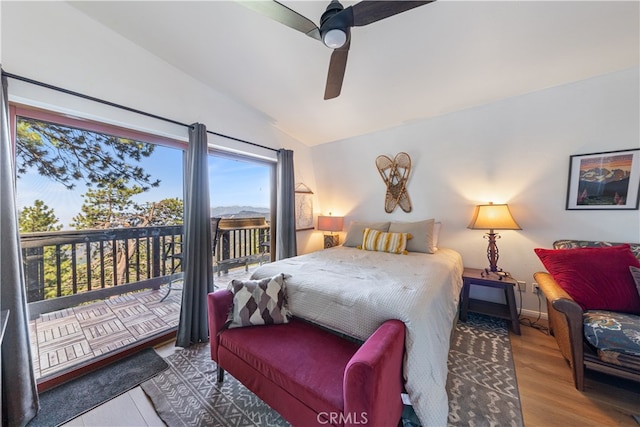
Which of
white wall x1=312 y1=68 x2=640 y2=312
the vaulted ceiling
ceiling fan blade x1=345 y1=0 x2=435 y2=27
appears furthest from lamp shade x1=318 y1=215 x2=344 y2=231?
ceiling fan blade x1=345 y1=0 x2=435 y2=27

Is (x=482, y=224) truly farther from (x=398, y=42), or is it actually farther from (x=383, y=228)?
(x=398, y=42)

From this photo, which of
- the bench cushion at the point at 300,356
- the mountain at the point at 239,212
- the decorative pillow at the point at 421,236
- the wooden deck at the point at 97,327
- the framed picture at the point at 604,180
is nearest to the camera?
the bench cushion at the point at 300,356

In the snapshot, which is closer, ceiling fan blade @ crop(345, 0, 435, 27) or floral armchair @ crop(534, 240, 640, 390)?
ceiling fan blade @ crop(345, 0, 435, 27)

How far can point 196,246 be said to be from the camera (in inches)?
89.2

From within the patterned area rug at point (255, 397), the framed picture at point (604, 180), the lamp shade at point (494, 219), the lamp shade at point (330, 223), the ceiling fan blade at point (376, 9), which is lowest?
the patterned area rug at point (255, 397)

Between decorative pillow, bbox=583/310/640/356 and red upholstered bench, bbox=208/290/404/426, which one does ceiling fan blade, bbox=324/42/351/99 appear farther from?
A: decorative pillow, bbox=583/310/640/356

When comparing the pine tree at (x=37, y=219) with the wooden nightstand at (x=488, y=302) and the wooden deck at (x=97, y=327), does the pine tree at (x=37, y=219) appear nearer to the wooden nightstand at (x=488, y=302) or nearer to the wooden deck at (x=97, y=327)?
the wooden deck at (x=97, y=327)

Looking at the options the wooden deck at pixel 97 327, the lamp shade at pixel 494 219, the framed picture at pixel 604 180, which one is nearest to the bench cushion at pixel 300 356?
the wooden deck at pixel 97 327

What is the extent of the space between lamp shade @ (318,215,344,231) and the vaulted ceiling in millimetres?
1888

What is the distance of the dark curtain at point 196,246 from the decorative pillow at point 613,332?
310 cm

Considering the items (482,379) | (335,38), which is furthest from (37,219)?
(482,379)

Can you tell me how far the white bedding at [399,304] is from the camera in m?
1.21

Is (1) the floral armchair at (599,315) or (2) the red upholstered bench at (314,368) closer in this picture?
(2) the red upholstered bench at (314,368)

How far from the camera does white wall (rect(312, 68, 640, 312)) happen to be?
85.6 inches
